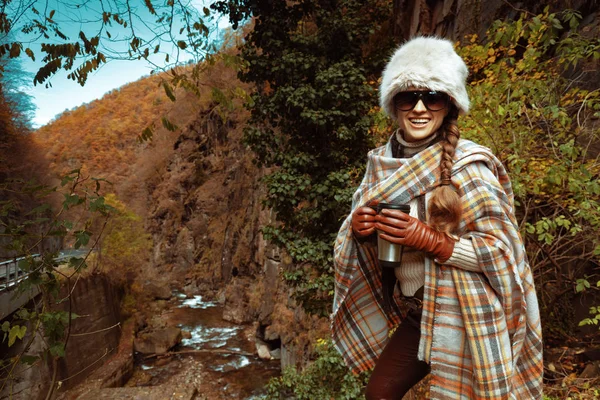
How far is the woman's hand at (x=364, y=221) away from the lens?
4.60 ft

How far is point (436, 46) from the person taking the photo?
1.47 m

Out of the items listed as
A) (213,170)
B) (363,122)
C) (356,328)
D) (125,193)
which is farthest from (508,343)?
(125,193)

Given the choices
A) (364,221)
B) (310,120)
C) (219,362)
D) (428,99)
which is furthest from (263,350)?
(428,99)

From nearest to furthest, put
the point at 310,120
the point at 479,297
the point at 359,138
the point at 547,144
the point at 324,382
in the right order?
the point at 479,297 → the point at 547,144 → the point at 324,382 → the point at 310,120 → the point at 359,138

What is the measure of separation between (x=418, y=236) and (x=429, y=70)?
0.70 meters

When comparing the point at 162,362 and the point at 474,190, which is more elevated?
the point at 474,190

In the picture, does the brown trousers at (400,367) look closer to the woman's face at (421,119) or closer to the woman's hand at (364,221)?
the woman's hand at (364,221)

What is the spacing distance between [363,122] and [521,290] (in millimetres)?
5945

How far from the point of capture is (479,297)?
4.11 feet

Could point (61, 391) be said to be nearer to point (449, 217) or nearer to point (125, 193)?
point (449, 217)

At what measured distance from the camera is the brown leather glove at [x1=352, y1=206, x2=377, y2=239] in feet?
4.60

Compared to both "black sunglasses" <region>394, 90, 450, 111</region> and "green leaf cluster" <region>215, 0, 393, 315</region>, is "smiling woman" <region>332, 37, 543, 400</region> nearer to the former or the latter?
"black sunglasses" <region>394, 90, 450, 111</region>

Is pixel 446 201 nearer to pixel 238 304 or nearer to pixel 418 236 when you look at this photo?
pixel 418 236

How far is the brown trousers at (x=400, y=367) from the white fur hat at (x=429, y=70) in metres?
0.97
